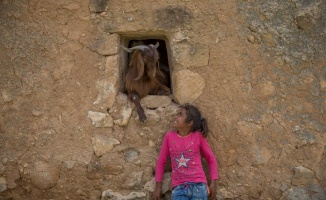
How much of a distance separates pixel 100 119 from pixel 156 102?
0.59 m

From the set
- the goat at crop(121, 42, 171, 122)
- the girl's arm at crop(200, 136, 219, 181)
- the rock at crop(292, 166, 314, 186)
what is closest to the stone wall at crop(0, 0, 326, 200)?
the rock at crop(292, 166, 314, 186)

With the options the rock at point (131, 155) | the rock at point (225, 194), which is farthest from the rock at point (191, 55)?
the rock at point (225, 194)

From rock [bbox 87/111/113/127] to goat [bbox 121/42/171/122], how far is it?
0.98 feet

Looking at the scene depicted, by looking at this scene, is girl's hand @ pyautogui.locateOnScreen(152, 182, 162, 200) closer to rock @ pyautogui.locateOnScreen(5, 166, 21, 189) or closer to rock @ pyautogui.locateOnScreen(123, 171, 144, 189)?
rock @ pyautogui.locateOnScreen(123, 171, 144, 189)

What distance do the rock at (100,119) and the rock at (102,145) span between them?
132 mm

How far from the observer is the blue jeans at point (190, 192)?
3850 mm

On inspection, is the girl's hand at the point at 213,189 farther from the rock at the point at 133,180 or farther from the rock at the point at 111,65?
the rock at the point at 111,65

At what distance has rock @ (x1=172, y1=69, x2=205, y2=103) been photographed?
14.2ft

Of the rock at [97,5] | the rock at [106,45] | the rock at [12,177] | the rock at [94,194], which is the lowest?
the rock at [94,194]

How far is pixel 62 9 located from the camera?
14.5ft

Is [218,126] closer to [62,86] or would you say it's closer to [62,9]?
[62,86]

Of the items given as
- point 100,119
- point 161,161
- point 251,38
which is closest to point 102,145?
point 100,119

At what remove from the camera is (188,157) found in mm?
3967

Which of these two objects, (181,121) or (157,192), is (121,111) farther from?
(157,192)
